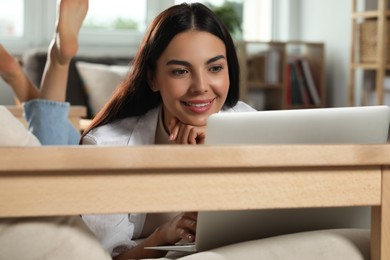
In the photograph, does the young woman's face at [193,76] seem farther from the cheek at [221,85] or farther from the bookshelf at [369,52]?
the bookshelf at [369,52]

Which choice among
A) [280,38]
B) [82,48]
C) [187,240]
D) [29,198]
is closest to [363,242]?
[187,240]

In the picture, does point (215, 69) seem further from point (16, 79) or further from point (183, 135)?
point (16, 79)

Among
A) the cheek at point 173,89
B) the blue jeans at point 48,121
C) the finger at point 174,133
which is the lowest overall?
the blue jeans at point 48,121

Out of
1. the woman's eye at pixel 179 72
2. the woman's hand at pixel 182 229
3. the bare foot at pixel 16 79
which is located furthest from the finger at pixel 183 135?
the bare foot at pixel 16 79

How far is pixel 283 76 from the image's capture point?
579 cm

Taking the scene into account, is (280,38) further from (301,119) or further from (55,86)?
(301,119)

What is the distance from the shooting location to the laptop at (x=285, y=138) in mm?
1198

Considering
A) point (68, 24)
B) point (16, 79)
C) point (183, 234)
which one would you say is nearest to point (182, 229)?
point (183, 234)

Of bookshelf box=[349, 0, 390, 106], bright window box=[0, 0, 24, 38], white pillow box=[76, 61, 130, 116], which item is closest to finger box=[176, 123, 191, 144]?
white pillow box=[76, 61, 130, 116]

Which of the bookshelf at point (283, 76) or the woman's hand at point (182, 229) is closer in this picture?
the woman's hand at point (182, 229)

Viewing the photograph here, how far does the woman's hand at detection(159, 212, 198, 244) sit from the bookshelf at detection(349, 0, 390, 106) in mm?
3903

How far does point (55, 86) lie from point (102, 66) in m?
2.65

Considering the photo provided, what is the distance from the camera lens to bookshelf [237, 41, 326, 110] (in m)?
5.78

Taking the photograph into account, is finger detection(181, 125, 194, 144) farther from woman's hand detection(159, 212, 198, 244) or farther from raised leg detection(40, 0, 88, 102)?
raised leg detection(40, 0, 88, 102)
